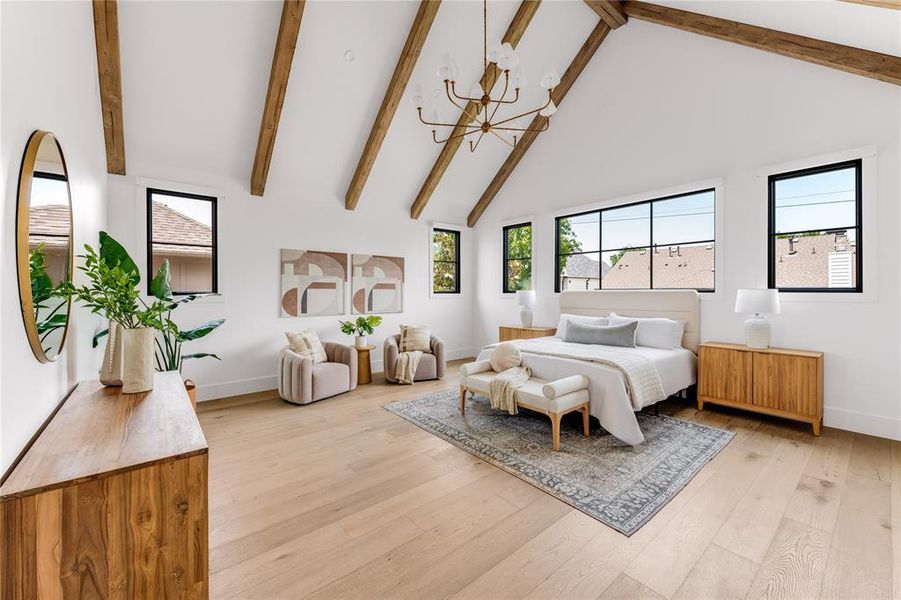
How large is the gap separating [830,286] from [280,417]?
541 cm

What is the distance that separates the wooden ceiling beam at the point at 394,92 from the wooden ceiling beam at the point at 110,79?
7.90ft

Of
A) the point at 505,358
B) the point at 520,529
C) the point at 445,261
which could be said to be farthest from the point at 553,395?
the point at 445,261

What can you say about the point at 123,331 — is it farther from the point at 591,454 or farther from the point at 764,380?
the point at 764,380

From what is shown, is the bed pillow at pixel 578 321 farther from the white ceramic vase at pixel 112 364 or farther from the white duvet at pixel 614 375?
the white ceramic vase at pixel 112 364

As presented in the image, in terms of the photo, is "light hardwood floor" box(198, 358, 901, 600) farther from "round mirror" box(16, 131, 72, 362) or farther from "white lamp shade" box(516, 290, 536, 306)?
"white lamp shade" box(516, 290, 536, 306)

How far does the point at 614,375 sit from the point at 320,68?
422 centimetres

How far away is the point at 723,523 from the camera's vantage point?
6.94 feet

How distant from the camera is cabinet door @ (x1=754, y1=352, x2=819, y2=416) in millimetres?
3373

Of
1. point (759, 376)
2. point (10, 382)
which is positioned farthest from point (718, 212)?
point (10, 382)

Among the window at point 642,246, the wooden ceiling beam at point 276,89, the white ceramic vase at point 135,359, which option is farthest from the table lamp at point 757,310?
the wooden ceiling beam at point 276,89

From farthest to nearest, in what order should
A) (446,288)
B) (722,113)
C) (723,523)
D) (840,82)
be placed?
(446,288) → (722,113) → (840,82) → (723,523)

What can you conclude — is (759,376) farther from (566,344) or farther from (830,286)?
(566,344)

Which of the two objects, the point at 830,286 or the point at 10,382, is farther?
the point at 830,286

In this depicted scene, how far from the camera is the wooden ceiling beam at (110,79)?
9.88 feet
